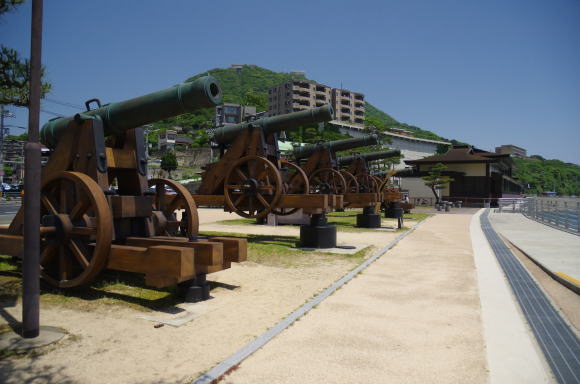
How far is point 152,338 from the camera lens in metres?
4.04

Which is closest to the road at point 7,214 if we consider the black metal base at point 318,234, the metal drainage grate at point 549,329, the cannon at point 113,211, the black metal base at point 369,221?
the black metal base at point 318,234

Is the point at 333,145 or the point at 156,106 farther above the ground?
the point at 333,145

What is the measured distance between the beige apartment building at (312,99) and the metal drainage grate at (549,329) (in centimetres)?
10053

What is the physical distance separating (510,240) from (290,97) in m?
99.4

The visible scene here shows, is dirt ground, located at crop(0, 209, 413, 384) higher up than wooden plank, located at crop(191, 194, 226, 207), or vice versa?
wooden plank, located at crop(191, 194, 226, 207)

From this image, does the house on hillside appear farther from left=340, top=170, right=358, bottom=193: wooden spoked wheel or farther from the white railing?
left=340, top=170, right=358, bottom=193: wooden spoked wheel

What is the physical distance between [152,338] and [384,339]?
211 centimetres

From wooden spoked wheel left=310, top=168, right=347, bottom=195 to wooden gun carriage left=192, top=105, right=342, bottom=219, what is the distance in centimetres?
438

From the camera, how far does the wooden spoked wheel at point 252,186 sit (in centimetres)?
1082

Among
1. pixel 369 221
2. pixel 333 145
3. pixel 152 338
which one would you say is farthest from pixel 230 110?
pixel 152 338

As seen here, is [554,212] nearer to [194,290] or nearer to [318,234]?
[318,234]

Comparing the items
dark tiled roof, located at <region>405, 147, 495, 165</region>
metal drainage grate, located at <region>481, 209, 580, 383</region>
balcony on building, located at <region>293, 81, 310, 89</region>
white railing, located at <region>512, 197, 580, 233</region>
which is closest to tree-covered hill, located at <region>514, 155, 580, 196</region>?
balcony on building, located at <region>293, 81, 310, 89</region>

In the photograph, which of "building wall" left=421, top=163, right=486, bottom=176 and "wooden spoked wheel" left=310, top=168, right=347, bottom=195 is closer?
"wooden spoked wheel" left=310, top=168, right=347, bottom=195

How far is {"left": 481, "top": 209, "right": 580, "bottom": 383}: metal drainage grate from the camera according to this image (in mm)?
3588
